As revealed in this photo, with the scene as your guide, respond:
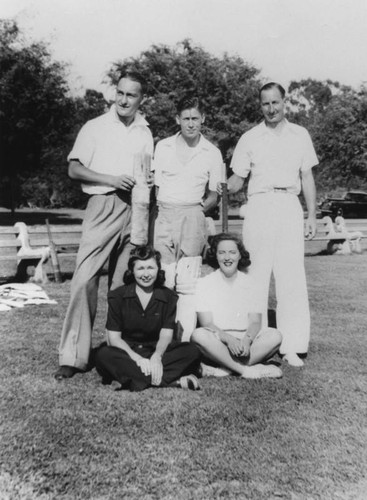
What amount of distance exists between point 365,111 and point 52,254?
2178cm

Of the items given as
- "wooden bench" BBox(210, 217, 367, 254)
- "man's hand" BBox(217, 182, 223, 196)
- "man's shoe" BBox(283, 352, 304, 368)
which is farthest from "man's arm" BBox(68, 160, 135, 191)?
"wooden bench" BBox(210, 217, 367, 254)

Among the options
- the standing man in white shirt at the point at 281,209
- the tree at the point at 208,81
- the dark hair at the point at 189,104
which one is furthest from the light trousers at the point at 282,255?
the tree at the point at 208,81

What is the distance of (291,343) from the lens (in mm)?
4645

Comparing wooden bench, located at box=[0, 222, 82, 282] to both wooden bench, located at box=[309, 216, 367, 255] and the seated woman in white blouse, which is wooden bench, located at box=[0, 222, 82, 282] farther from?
wooden bench, located at box=[309, 216, 367, 255]

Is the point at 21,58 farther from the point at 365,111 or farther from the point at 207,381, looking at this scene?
the point at 207,381

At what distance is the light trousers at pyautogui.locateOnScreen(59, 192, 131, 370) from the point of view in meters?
4.07

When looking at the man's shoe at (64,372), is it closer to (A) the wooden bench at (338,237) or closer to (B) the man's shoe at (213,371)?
(B) the man's shoe at (213,371)

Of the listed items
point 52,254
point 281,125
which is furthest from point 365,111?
point 281,125

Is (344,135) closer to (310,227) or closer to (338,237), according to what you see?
(338,237)

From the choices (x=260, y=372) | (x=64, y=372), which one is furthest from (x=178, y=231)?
(x=64, y=372)

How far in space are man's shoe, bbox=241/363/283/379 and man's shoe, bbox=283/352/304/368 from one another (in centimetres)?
34

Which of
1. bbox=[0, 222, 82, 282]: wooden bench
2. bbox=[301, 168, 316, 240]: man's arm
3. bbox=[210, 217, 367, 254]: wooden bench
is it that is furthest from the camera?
bbox=[210, 217, 367, 254]: wooden bench

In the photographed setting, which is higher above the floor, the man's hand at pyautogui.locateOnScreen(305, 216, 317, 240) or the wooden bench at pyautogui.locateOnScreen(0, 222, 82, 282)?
the man's hand at pyautogui.locateOnScreen(305, 216, 317, 240)

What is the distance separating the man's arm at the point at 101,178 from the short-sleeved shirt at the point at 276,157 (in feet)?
3.58
